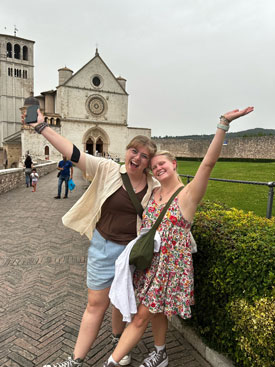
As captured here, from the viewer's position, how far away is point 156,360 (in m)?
2.63

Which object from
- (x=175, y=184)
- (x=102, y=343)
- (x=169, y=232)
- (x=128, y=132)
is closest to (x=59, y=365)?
(x=102, y=343)

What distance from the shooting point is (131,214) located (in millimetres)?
2561

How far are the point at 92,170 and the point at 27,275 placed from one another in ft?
10.2

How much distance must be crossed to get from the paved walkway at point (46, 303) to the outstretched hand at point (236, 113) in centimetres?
248

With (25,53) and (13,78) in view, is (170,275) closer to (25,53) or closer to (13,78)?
(13,78)

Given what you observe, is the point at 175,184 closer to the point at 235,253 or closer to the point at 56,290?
the point at 235,253

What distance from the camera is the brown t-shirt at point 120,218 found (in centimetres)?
254

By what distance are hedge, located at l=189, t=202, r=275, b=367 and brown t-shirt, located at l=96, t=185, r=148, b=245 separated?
32.0 inches

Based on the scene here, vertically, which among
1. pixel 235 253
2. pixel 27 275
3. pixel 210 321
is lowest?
pixel 27 275

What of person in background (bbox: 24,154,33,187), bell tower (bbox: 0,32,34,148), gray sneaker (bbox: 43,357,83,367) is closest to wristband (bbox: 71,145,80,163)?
gray sneaker (bbox: 43,357,83,367)

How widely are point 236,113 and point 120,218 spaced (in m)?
1.39

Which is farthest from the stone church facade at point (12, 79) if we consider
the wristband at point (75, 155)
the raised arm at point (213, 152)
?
the raised arm at point (213, 152)

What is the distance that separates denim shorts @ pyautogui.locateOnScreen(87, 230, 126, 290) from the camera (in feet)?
8.36

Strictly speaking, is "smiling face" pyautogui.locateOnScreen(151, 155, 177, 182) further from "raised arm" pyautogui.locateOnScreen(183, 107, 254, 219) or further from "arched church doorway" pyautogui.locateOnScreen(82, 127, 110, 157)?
"arched church doorway" pyautogui.locateOnScreen(82, 127, 110, 157)
